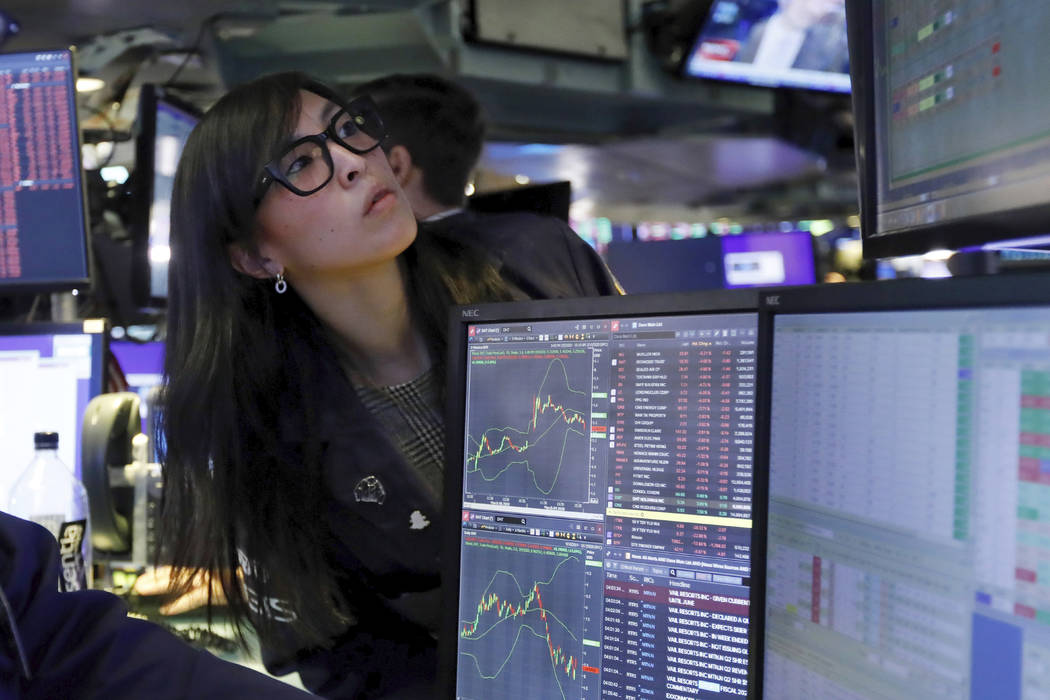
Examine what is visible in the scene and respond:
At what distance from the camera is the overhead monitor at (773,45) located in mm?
3242

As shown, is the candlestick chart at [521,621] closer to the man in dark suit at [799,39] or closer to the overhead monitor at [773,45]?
the overhead monitor at [773,45]

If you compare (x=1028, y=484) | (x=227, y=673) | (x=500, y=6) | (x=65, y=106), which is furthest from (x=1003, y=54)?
(x=500, y=6)

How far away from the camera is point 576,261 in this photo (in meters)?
1.40

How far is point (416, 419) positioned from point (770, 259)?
5.93 feet

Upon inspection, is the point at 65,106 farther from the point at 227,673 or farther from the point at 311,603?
the point at 227,673

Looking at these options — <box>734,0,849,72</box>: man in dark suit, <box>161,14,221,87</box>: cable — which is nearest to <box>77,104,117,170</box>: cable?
<box>161,14,221,87</box>: cable

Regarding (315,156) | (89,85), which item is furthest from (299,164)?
(89,85)

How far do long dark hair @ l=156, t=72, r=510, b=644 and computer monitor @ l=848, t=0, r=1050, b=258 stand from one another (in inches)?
25.4

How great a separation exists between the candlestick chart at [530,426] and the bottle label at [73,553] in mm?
689

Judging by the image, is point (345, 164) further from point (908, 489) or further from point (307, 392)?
point (908, 489)

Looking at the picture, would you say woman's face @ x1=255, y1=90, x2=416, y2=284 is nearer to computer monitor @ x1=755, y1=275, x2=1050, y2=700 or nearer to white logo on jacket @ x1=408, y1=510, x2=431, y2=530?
white logo on jacket @ x1=408, y1=510, x2=431, y2=530

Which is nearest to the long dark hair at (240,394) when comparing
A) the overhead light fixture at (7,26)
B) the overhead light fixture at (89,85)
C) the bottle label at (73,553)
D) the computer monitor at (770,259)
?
the bottle label at (73,553)

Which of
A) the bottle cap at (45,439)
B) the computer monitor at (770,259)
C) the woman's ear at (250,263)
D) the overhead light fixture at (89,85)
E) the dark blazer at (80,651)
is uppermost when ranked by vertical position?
the overhead light fixture at (89,85)

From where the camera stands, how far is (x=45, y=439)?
1.25 m
